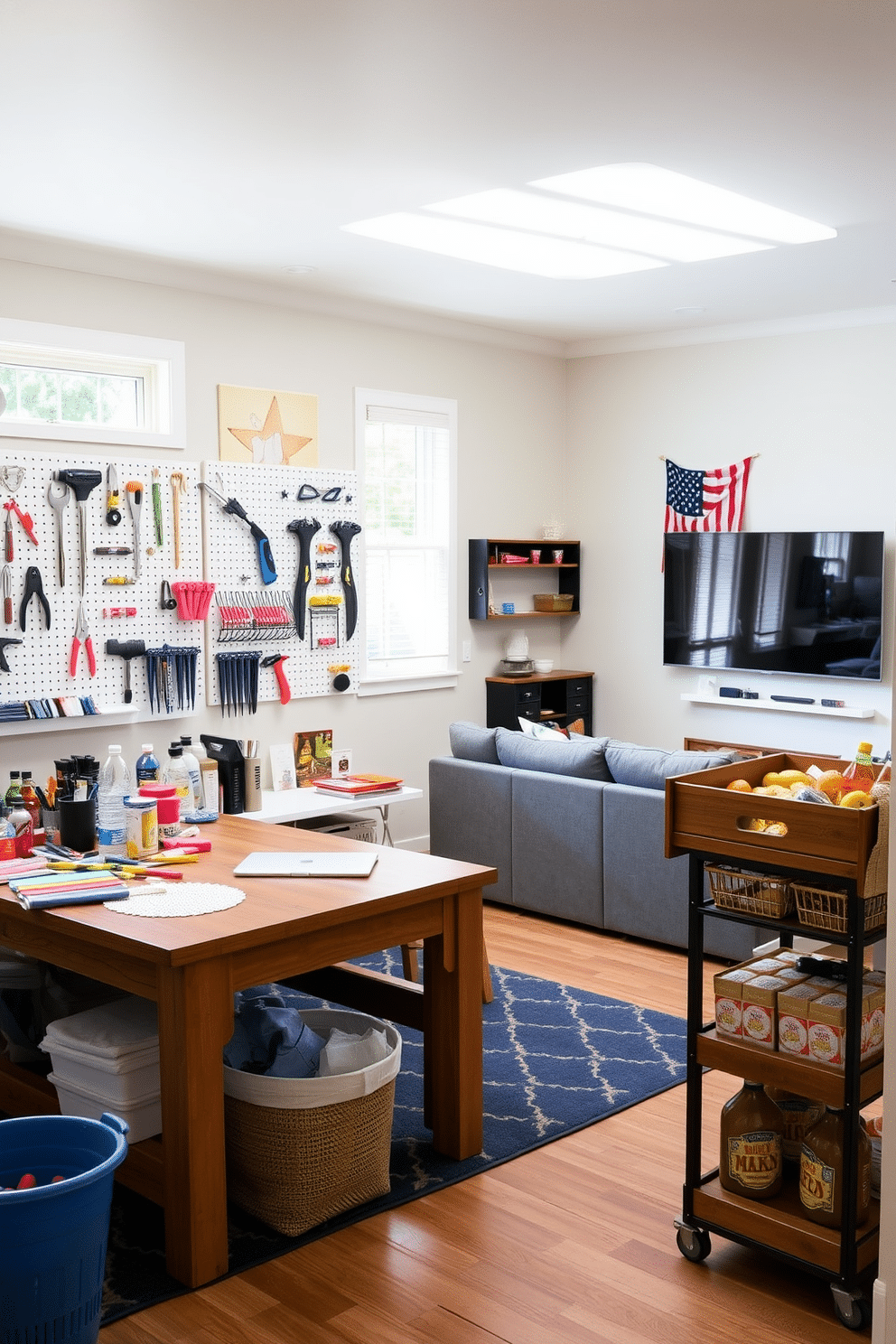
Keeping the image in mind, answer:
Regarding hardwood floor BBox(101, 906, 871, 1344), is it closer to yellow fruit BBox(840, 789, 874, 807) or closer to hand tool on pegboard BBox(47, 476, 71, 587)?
yellow fruit BBox(840, 789, 874, 807)

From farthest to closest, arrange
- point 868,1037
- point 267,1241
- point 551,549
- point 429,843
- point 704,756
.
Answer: point 551,549
point 429,843
point 704,756
point 267,1241
point 868,1037

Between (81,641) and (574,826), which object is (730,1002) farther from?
(81,641)

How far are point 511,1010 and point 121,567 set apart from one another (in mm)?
2396

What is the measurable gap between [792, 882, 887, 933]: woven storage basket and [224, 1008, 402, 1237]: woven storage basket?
1.05 metres

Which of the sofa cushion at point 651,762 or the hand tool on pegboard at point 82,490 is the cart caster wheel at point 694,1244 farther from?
the hand tool on pegboard at point 82,490

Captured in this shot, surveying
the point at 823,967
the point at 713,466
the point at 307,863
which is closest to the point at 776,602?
the point at 713,466

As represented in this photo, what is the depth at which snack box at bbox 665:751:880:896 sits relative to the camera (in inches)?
95.0

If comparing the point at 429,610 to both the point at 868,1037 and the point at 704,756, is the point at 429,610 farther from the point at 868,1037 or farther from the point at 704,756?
the point at 868,1037

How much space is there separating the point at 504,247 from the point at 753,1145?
12.3 ft

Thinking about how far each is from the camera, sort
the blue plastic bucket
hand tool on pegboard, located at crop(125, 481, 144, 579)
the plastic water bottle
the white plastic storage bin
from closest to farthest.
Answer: the blue plastic bucket
the white plastic storage bin
the plastic water bottle
hand tool on pegboard, located at crop(125, 481, 144, 579)

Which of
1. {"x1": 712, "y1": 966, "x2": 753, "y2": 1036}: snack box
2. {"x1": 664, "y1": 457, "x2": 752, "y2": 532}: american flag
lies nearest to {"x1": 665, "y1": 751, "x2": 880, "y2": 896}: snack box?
{"x1": 712, "y1": 966, "x2": 753, "y2": 1036}: snack box

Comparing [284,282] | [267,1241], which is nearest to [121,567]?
[284,282]

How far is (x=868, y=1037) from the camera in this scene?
252 centimetres

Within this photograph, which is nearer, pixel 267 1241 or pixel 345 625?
pixel 267 1241
